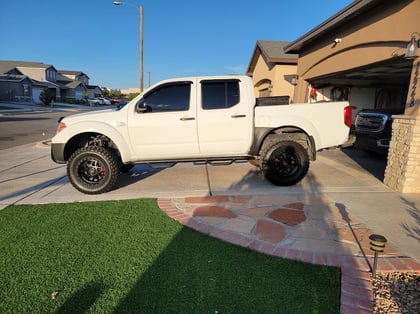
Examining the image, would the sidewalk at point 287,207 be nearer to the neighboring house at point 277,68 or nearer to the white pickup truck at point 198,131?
the white pickup truck at point 198,131

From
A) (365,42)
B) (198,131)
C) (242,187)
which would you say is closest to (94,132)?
(198,131)

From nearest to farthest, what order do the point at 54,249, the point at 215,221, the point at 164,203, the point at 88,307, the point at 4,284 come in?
the point at 88,307 → the point at 4,284 → the point at 54,249 → the point at 215,221 → the point at 164,203

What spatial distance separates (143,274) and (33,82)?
58537 mm

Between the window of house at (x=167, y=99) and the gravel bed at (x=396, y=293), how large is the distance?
12.9ft

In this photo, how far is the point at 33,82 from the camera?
50188 mm

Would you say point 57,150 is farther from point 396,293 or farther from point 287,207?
point 396,293

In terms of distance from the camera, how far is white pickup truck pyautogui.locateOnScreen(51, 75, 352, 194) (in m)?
5.16

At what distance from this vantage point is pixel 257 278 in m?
2.74

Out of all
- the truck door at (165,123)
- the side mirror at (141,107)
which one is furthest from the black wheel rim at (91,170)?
the side mirror at (141,107)

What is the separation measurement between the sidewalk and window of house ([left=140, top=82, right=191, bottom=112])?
1.60m

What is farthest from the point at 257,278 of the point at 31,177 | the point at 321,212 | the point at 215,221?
the point at 31,177

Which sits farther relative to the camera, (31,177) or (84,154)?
(31,177)

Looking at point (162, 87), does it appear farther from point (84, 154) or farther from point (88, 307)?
point (88, 307)

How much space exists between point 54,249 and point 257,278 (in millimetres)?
2360
